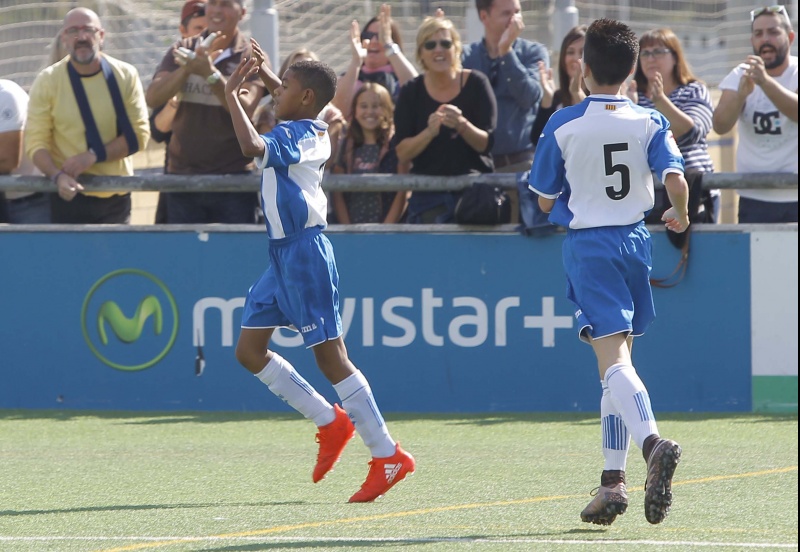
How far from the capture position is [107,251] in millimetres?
9727

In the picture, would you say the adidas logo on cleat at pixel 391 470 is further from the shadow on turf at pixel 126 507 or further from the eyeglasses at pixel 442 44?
the eyeglasses at pixel 442 44

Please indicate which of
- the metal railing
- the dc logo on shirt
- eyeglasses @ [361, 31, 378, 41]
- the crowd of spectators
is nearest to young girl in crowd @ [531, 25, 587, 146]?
the crowd of spectators

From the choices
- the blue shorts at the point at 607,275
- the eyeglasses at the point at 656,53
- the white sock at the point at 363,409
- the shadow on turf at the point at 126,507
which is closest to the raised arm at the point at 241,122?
the white sock at the point at 363,409

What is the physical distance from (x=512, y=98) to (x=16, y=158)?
3.34m

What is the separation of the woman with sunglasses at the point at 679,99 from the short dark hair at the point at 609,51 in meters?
3.53

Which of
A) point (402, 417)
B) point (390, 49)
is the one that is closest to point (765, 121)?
point (390, 49)

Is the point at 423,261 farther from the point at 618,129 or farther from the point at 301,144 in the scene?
the point at 618,129

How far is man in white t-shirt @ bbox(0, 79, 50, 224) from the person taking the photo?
9955 millimetres

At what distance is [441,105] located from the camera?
941 cm

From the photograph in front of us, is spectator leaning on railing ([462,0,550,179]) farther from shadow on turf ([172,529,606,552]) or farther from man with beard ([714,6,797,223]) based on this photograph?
shadow on turf ([172,529,606,552])

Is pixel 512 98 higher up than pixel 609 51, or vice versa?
pixel 609 51

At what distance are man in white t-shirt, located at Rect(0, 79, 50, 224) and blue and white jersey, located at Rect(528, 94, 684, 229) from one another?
532cm

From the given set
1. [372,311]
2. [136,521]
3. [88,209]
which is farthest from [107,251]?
[136,521]

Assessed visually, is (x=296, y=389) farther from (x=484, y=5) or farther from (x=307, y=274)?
(x=484, y=5)
